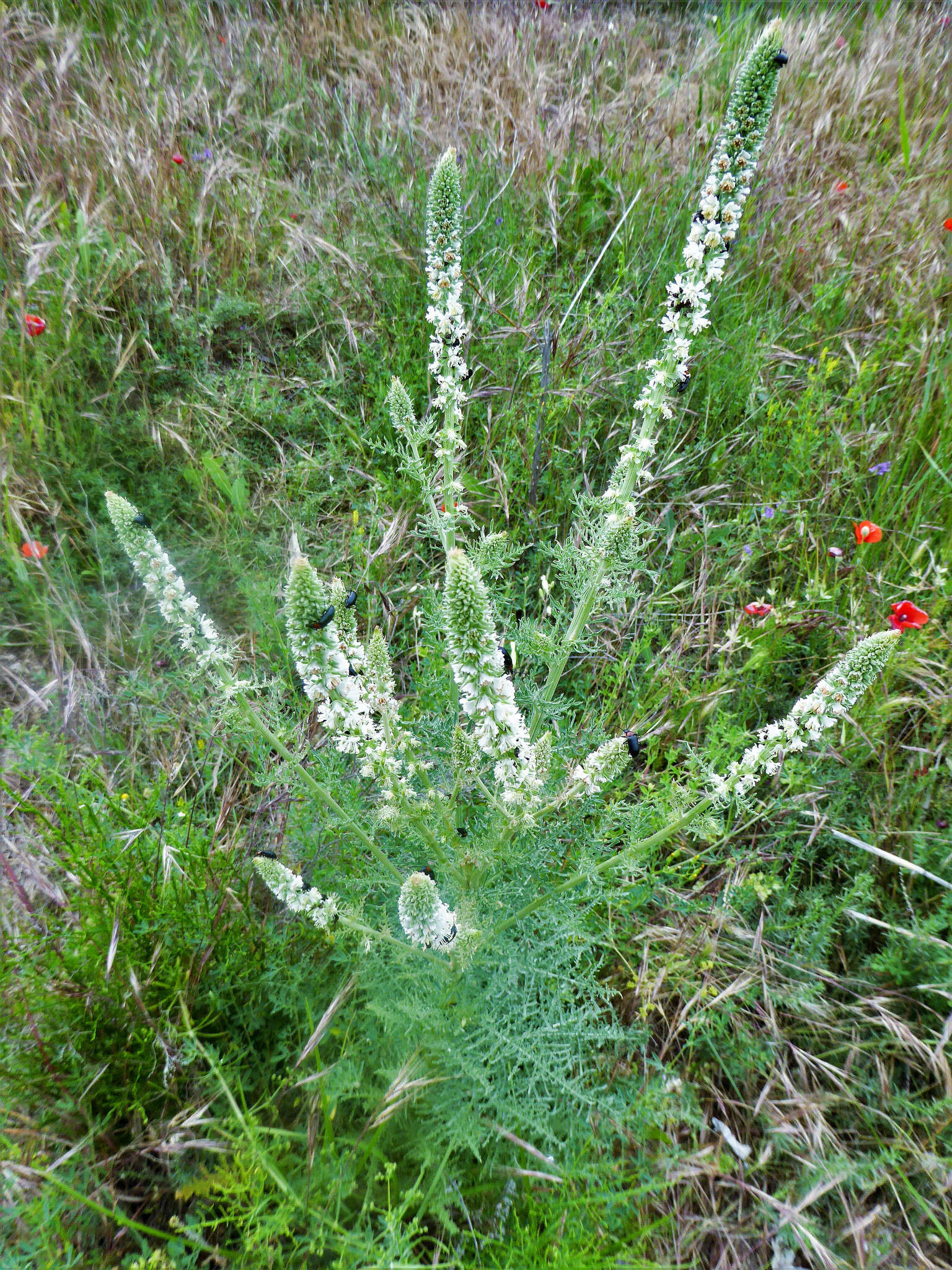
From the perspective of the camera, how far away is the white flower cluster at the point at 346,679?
1.77 metres

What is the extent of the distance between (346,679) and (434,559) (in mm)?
2232

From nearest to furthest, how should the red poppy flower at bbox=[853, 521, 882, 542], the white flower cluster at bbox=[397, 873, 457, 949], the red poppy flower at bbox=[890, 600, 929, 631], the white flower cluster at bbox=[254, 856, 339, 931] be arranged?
the white flower cluster at bbox=[397, 873, 457, 949] < the white flower cluster at bbox=[254, 856, 339, 931] < the red poppy flower at bbox=[890, 600, 929, 631] < the red poppy flower at bbox=[853, 521, 882, 542]

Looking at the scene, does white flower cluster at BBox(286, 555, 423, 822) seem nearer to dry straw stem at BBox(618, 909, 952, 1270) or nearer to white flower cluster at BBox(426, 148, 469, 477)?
white flower cluster at BBox(426, 148, 469, 477)

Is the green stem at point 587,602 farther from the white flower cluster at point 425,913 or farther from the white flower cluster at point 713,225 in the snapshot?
the white flower cluster at point 425,913

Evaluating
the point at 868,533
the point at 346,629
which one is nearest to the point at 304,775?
the point at 346,629

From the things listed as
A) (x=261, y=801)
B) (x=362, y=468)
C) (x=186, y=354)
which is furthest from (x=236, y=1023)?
(x=186, y=354)

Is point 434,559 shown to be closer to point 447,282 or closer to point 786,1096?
point 447,282

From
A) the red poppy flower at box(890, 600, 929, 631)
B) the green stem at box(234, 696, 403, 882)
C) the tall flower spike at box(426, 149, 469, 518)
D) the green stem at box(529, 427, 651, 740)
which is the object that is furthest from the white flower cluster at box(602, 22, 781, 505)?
the green stem at box(234, 696, 403, 882)

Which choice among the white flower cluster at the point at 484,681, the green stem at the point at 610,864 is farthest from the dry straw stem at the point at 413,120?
the green stem at the point at 610,864

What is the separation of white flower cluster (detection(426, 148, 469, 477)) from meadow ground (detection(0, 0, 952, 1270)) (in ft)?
3.14

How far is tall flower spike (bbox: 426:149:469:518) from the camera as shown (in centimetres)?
262

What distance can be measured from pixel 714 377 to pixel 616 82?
3.81m

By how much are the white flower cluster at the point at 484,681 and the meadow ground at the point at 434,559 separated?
3.48 feet

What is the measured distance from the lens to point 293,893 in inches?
88.2
